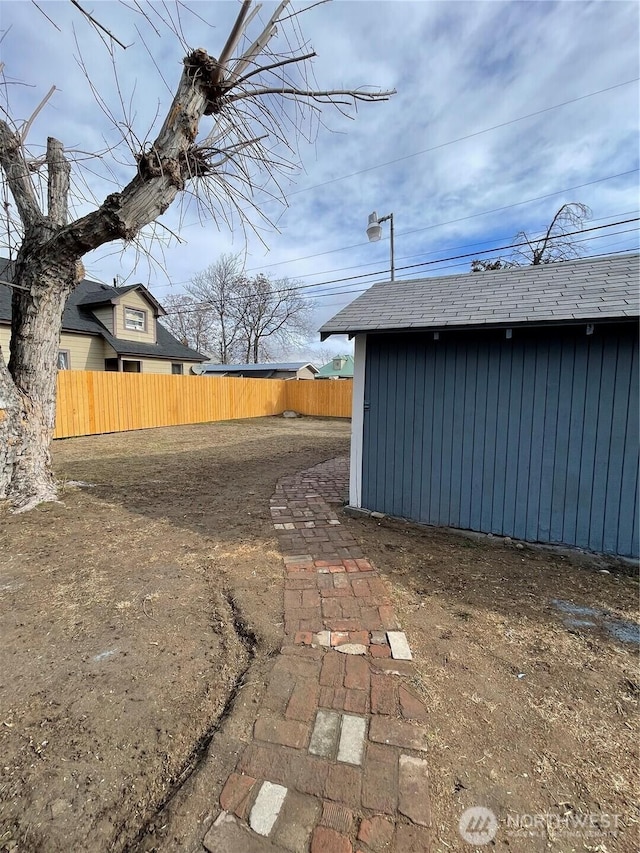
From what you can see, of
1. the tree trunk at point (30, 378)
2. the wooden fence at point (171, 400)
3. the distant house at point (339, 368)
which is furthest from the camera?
the distant house at point (339, 368)

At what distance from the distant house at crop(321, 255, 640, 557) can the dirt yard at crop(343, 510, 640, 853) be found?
598mm

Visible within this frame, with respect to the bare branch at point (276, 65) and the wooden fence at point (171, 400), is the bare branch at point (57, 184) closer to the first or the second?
the bare branch at point (276, 65)

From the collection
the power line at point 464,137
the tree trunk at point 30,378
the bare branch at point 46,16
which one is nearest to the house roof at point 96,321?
the power line at point 464,137

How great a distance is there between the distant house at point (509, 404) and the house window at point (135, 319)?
14291mm

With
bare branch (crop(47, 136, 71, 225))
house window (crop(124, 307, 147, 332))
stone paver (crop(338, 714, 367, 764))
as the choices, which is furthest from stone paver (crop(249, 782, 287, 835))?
house window (crop(124, 307, 147, 332))

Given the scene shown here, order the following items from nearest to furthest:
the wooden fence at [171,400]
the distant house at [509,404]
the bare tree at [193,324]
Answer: the distant house at [509,404] → the wooden fence at [171,400] → the bare tree at [193,324]

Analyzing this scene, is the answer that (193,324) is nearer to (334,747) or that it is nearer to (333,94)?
(333,94)

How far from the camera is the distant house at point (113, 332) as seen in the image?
14242 mm

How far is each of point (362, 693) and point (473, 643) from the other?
81cm

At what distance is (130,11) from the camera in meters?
2.84

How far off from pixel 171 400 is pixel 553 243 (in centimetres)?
1447

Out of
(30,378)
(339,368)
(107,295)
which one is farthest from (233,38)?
(339,368)

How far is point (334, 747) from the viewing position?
1.53 metres

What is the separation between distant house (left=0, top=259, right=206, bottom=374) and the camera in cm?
1424
